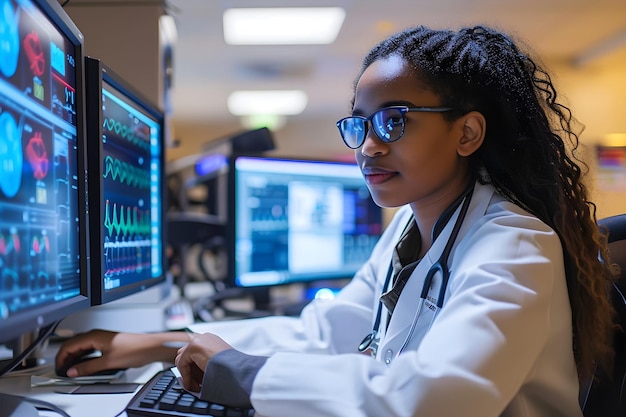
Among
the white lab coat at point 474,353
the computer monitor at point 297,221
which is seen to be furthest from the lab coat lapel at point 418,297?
the computer monitor at point 297,221

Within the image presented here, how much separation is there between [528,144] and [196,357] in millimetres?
551

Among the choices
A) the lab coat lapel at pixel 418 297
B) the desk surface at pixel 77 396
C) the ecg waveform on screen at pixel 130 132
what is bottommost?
the desk surface at pixel 77 396

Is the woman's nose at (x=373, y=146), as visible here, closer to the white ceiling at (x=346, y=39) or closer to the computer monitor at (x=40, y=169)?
the computer monitor at (x=40, y=169)

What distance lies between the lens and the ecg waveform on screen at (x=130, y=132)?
36.6 inches

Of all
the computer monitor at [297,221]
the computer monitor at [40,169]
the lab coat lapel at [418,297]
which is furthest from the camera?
the computer monitor at [297,221]

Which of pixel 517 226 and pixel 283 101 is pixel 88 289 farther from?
pixel 283 101

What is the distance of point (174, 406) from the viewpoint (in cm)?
70

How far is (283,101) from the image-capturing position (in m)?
6.00

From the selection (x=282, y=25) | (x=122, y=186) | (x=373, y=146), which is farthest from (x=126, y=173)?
(x=282, y=25)

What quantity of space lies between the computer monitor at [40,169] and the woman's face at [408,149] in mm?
421

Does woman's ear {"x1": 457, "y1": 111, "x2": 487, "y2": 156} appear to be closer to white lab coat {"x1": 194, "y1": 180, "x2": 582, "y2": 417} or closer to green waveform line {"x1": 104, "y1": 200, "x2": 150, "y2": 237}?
white lab coat {"x1": 194, "y1": 180, "x2": 582, "y2": 417}

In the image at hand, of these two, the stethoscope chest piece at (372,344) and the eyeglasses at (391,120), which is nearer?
the eyeglasses at (391,120)

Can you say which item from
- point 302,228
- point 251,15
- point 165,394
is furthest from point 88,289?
point 251,15

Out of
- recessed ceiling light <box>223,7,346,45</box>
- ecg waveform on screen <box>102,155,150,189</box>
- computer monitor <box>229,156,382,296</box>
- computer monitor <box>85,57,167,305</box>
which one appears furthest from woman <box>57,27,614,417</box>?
recessed ceiling light <box>223,7,346,45</box>
